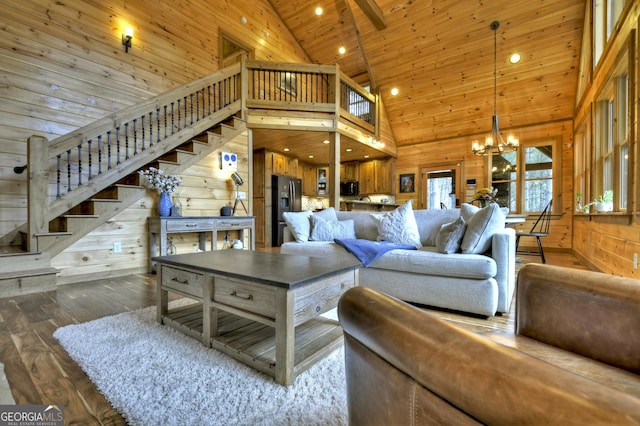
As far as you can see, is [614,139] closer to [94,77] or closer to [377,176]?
[377,176]

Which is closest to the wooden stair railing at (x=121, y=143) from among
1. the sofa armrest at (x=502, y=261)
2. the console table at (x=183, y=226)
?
the console table at (x=183, y=226)

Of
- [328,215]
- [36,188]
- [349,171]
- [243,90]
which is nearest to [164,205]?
[36,188]

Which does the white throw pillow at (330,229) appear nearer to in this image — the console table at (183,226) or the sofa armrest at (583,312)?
the console table at (183,226)

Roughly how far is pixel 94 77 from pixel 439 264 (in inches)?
201

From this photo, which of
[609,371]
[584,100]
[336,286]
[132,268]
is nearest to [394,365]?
[609,371]

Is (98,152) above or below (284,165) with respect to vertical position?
below

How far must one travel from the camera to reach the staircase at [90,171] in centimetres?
297

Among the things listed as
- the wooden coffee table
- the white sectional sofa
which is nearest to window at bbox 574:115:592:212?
the white sectional sofa

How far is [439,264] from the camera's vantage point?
94.3 inches

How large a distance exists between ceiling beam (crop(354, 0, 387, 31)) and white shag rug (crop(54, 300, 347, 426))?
6204mm

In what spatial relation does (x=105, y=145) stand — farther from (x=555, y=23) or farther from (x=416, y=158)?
(x=555, y=23)

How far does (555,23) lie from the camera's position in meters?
5.07

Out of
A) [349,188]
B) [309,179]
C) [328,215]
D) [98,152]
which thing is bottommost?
[328,215]

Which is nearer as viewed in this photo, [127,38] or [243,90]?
[127,38]
